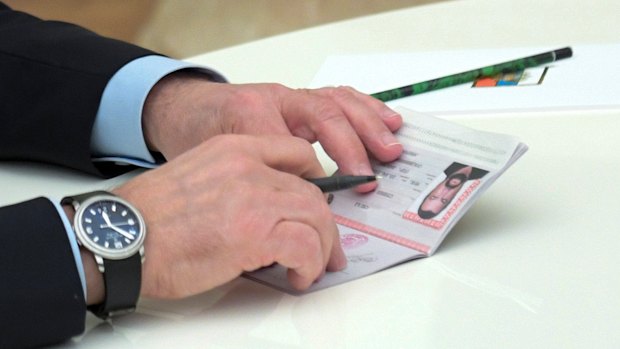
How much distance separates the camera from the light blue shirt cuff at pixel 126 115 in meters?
1.24

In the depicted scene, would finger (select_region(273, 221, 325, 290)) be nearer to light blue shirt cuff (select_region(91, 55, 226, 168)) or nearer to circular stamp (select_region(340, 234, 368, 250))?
circular stamp (select_region(340, 234, 368, 250))

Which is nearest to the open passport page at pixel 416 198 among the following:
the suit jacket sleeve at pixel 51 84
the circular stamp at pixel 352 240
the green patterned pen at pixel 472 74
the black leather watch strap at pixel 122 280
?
the circular stamp at pixel 352 240

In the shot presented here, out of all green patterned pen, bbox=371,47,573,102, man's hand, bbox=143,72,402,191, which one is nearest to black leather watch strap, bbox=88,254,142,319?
man's hand, bbox=143,72,402,191

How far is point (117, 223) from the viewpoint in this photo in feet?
2.84

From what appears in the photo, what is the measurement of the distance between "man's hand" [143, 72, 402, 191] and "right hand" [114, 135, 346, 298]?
14 centimetres

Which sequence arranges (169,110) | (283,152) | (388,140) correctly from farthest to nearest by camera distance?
(169,110), (388,140), (283,152)

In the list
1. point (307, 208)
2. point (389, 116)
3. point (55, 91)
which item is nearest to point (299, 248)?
point (307, 208)

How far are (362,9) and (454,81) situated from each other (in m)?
2.06

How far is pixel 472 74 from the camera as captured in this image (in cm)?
136

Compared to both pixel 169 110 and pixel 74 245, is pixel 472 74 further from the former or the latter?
pixel 74 245

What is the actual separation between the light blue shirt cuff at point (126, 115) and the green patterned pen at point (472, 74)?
256 millimetres

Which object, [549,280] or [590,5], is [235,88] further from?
[590,5]

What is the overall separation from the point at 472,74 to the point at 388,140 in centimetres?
35

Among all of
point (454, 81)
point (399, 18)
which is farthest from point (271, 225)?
point (399, 18)
